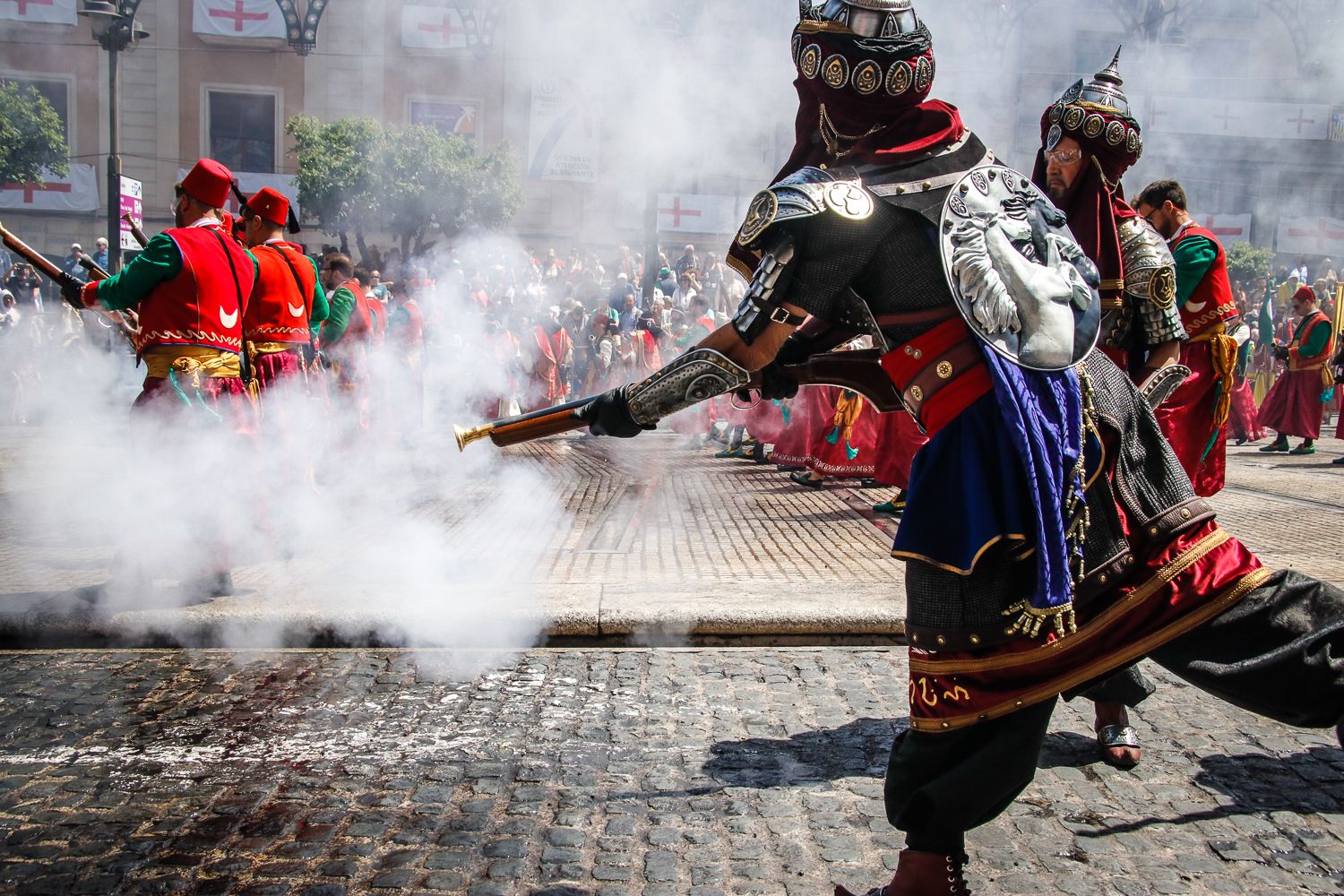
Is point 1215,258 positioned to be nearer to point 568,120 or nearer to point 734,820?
point 734,820

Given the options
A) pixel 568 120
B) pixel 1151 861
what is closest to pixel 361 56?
pixel 568 120

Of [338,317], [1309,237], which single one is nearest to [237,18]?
[338,317]

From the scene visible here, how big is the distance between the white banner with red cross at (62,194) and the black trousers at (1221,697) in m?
31.5

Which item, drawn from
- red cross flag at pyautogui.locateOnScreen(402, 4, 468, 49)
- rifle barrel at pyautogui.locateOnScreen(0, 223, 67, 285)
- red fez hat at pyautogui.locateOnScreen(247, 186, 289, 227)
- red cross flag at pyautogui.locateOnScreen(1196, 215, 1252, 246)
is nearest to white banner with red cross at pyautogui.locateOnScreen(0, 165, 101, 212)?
red cross flag at pyautogui.locateOnScreen(402, 4, 468, 49)

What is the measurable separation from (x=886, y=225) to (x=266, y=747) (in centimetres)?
234

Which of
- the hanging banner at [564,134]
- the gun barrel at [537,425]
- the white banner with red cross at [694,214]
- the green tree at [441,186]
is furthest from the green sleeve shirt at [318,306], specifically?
the green tree at [441,186]

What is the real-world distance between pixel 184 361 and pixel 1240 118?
20586 mm

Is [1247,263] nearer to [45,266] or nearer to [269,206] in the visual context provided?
[269,206]

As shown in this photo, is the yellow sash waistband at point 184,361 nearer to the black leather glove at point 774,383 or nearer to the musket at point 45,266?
the musket at point 45,266

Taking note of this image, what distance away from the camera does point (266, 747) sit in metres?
3.27

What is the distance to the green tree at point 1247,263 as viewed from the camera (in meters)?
24.2

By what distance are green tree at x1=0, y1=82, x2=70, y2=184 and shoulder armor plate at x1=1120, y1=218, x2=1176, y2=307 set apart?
21.4 meters

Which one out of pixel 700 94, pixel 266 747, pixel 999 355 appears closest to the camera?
pixel 999 355

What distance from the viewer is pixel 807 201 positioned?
2.02m
